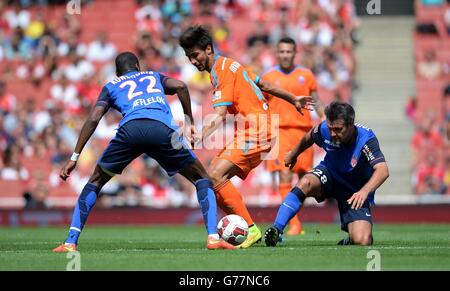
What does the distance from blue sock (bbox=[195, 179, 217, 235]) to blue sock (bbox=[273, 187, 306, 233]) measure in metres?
0.82

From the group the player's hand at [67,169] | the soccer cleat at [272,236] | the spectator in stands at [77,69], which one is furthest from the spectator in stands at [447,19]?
the player's hand at [67,169]

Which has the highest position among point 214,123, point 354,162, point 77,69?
point 77,69

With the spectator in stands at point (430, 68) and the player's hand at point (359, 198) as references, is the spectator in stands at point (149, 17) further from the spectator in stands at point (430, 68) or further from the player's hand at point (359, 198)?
the player's hand at point (359, 198)

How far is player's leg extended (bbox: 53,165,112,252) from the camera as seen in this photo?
11.1 meters

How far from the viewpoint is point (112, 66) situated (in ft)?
87.1

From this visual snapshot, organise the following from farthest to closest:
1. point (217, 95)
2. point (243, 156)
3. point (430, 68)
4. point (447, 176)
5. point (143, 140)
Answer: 1. point (430, 68)
2. point (447, 176)
3. point (243, 156)
4. point (217, 95)
5. point (143, 140)

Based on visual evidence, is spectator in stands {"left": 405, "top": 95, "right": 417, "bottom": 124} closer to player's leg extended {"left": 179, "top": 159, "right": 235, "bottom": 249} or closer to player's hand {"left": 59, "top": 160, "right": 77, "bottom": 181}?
player's leg extended {"left": 179, "top": 159, "right": 235, "bottom": 249}

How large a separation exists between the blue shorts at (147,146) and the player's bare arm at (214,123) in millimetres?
312

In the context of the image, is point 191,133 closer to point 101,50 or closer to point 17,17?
point 101,50

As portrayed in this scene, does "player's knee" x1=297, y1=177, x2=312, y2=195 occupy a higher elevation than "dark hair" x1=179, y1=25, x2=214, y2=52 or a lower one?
lower

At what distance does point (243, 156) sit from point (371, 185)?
1819 millimetres

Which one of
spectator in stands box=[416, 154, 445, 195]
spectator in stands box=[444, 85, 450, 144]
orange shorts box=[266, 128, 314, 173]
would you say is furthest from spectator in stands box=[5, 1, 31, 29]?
orange shorts box=[266, 128, 314, 173]

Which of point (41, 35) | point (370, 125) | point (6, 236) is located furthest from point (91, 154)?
point (6, 236)

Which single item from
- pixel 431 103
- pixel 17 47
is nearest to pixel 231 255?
pixel 431 103
